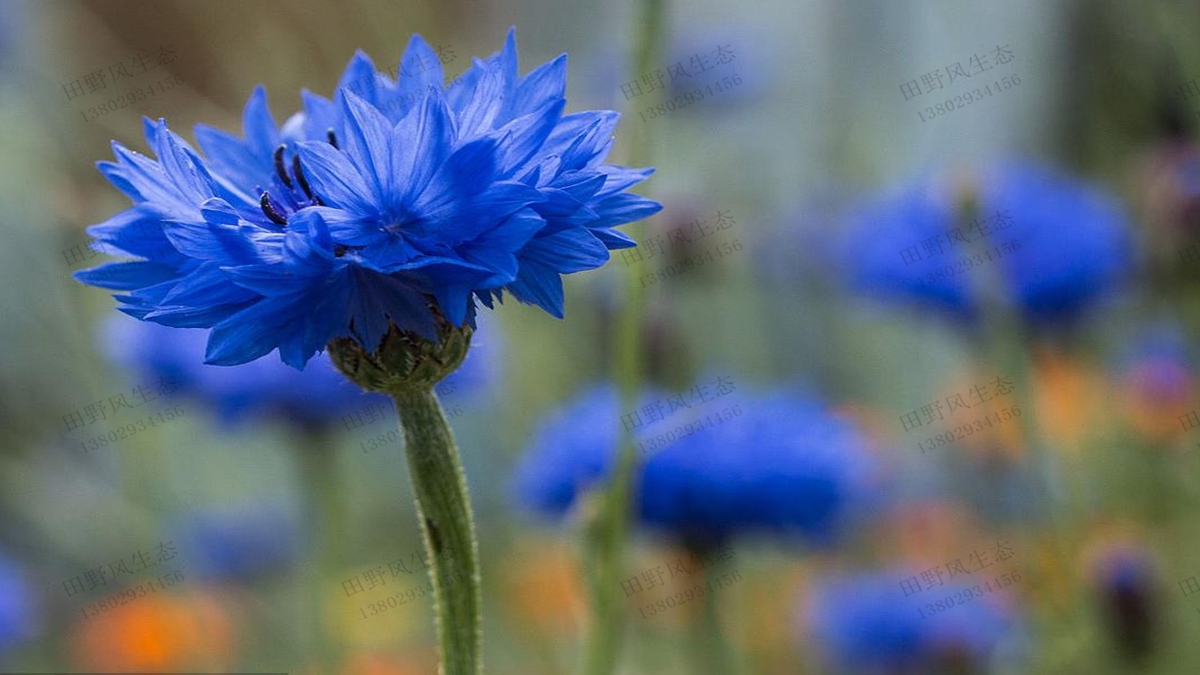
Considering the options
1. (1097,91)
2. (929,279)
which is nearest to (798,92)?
(1097,91)

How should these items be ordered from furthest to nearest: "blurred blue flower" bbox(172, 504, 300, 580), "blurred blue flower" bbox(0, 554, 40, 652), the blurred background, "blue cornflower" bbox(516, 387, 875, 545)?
"blurred blue flower" bbox(172, 504, 300, 580)
"blurred blue flower" bbox(0, 554, 40, 652)
the blurred background
"blue cornflower" bbox(516, 387, 875, 545)

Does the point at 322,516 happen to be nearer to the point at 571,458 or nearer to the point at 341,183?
the point at 571,458

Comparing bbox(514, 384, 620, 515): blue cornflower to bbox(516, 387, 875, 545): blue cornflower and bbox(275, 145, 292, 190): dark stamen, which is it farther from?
bbox(275, 145, 292, 190): dark stamen

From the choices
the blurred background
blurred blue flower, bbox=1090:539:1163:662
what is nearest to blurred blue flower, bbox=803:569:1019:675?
the blurred background

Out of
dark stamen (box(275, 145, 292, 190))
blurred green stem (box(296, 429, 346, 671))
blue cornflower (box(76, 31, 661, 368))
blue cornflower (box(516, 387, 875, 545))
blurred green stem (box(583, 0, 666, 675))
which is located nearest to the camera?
blue cornflower (box(76, 31, 661, 368))

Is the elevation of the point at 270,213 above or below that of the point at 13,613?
above

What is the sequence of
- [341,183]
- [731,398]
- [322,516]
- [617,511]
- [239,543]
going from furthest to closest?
[239,543], [322,516], [731,398], [617,511], [341,183]

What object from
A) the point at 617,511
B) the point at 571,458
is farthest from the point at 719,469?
the point at 617,511

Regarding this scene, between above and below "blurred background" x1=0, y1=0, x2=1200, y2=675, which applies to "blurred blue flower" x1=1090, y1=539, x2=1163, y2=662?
below
